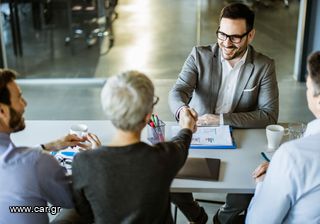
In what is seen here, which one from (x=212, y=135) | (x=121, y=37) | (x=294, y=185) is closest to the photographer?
(x=294, y=185)

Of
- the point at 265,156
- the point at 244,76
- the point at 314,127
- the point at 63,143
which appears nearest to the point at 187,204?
the point at 265,156

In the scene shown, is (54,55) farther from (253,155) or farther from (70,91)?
(253,155)

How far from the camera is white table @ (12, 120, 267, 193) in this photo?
1771 millimetres

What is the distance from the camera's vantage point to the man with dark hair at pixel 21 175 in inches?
59.3

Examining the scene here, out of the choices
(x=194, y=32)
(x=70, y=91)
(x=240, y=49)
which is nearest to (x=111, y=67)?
(x=70, y=91)

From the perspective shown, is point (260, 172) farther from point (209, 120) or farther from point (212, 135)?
point (209, 120)

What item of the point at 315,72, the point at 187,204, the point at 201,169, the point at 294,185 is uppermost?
the point at 315,72

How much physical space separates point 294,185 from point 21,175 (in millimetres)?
895

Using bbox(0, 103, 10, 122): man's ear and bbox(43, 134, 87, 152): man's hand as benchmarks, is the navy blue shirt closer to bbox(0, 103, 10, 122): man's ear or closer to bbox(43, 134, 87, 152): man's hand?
bbox(0, 103, 10, 122): man's ear

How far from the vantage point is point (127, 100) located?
1.42m

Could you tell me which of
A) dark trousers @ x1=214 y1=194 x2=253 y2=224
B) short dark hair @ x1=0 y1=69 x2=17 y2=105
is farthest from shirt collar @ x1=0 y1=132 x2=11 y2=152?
dark trousers @ x1=214 y1=194 x2=253 y2=224

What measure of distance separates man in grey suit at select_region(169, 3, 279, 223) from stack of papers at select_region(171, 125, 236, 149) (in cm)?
6

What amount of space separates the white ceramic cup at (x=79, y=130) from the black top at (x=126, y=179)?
54cm

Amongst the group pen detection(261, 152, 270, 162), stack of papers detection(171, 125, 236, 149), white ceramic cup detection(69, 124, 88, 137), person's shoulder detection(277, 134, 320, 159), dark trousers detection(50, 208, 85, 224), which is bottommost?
dark trousers detection(50, 208, 85, 224)
